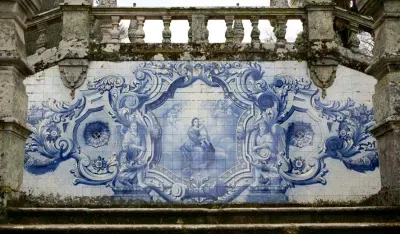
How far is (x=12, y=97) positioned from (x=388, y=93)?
4243 mm

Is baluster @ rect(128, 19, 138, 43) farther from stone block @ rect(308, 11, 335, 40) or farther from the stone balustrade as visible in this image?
stone block @ rect(308, 11, 335, 40)

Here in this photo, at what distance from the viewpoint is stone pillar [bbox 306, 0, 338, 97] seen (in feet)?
34.9

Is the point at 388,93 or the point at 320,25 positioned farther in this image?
the point at 320,25

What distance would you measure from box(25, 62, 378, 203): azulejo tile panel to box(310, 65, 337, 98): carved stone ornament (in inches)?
6.4

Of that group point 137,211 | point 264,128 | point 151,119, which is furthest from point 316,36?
point 137,211

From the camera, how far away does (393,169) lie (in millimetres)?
6383

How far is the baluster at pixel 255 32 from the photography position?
35.6 ft

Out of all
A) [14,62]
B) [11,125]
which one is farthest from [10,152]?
[14,62]

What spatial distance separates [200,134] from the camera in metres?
10.4

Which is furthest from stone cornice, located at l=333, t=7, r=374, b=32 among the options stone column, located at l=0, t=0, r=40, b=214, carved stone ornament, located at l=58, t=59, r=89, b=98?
stone column, located at l=0, t=0, r=40, b=214

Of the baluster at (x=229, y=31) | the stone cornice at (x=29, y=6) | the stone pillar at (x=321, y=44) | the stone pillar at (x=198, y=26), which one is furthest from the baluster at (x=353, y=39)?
the stone cornice at (x=29, y=6)

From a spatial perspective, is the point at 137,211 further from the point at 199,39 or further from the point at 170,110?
the point at 199,39

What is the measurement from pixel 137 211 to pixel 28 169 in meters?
4.36

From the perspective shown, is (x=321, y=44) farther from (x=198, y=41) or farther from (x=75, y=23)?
(x=75, y=23)
